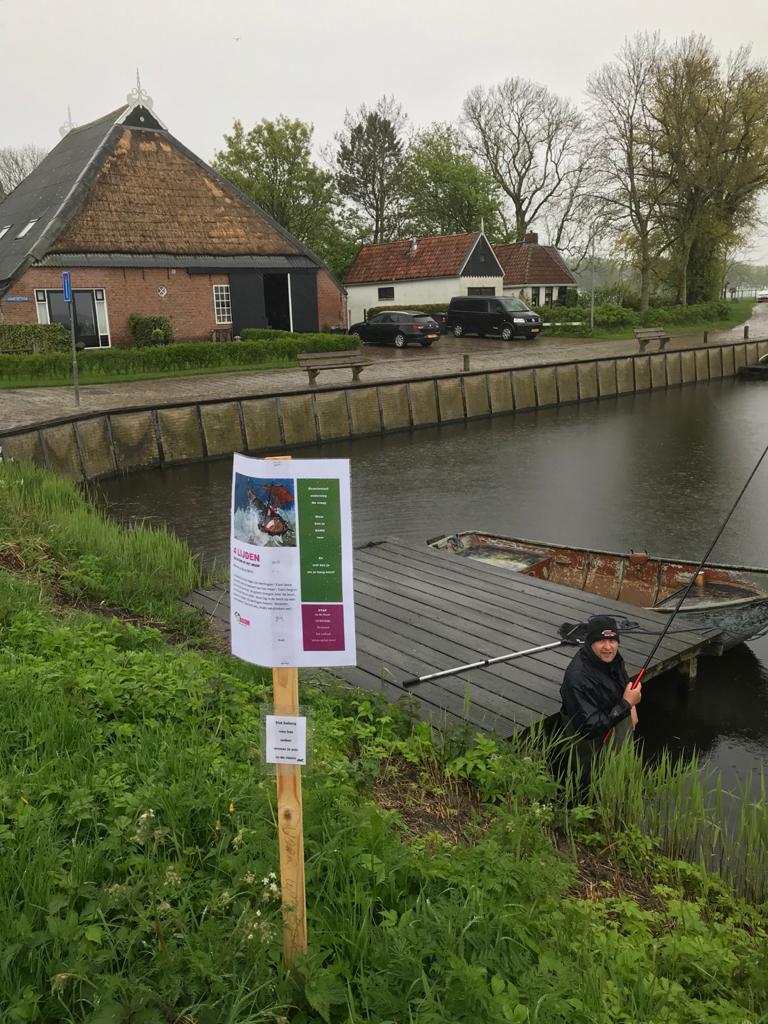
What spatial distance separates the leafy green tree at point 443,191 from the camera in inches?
2475

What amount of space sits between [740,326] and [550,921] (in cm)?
5544

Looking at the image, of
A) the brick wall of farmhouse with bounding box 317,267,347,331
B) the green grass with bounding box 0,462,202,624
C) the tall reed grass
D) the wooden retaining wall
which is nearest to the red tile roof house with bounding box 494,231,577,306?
the brick wall of farmhouse with bounding box 317,267,347,331

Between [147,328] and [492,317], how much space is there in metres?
16.4

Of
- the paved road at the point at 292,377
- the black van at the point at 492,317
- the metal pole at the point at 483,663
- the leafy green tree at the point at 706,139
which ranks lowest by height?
the metal pole at the point at 483,663

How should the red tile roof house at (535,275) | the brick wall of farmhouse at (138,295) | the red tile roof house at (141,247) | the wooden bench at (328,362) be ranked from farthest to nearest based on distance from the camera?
the red tile roof house at (535,275), the red tile roof house at (141,247), the brick wall of farmhouse at (138,295), the wooden bench at (328,362)

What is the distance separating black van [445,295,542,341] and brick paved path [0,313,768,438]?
2.38 ft

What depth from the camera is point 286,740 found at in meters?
3.24

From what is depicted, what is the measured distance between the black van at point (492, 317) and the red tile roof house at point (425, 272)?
208 inches

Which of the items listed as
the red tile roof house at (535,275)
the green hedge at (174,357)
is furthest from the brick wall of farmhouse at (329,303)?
the red tile roof house at (535,275)

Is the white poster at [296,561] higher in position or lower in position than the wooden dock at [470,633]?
higher

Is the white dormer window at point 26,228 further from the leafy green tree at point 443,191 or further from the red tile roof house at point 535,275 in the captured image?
Answer: the leafy green tree at point 443,191

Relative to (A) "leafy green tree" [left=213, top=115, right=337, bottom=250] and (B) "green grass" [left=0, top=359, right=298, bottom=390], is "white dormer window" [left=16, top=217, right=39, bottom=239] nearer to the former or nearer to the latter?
(B) "green grass" [left=0, top=359, right=298, bottom=390]

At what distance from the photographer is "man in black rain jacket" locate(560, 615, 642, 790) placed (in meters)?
5.90

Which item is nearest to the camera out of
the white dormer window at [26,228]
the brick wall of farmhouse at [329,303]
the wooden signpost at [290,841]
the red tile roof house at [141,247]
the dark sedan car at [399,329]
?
the wooden signpost at [290,841]
